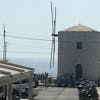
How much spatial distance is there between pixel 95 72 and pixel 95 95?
25.4 meters

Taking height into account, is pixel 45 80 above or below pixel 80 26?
below

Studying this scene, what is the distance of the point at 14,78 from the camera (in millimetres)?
13938

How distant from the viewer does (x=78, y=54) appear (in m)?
55.9

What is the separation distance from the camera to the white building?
55.8 m

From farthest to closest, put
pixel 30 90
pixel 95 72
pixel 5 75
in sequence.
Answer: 1. pixel 95 72
2. pixel 30 90
3. pixel 5 75

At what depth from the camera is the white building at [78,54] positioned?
183 ft

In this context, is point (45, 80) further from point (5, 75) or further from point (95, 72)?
point (5, 75)

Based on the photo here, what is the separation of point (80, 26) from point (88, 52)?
15.2ft

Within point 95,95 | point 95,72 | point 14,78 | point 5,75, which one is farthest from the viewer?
point 95,72

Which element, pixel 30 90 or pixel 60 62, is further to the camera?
pixel 60 62

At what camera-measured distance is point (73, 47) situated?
5616cm

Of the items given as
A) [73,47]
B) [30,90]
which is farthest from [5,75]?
[73,47]

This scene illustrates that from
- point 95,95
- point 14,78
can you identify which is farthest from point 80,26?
point 14,78

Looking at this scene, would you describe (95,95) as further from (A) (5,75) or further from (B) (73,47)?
(B) (73,47)
